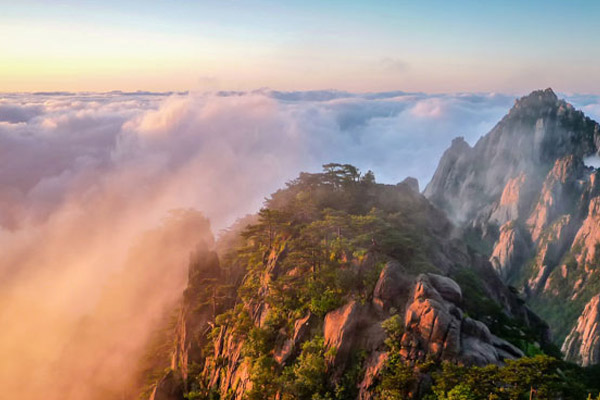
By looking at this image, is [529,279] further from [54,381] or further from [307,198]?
[54,381]

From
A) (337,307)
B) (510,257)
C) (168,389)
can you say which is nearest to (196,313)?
(168,389)

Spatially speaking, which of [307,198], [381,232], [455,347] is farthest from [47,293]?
[455,347]

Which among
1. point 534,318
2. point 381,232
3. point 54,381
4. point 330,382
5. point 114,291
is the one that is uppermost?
point 381,232

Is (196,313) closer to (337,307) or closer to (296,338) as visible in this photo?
(296,338)

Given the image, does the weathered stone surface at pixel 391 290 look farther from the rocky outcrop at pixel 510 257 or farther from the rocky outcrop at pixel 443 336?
the rocky outcrop at pixel 510 257

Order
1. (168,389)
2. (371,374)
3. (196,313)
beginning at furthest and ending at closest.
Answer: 1. (196,313)
2. (168,389)
3. (371,374)

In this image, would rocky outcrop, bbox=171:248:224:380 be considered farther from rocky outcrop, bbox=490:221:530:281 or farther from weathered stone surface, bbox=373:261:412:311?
rocky outcrop, bbox=490:221:530:281

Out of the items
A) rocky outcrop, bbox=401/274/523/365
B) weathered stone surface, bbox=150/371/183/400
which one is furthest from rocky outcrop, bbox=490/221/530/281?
rocky outcrop, bbox=401/274/523/365

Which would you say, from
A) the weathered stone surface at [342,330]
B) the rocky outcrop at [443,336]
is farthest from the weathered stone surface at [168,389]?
the rocky outcrop at [443,336]
